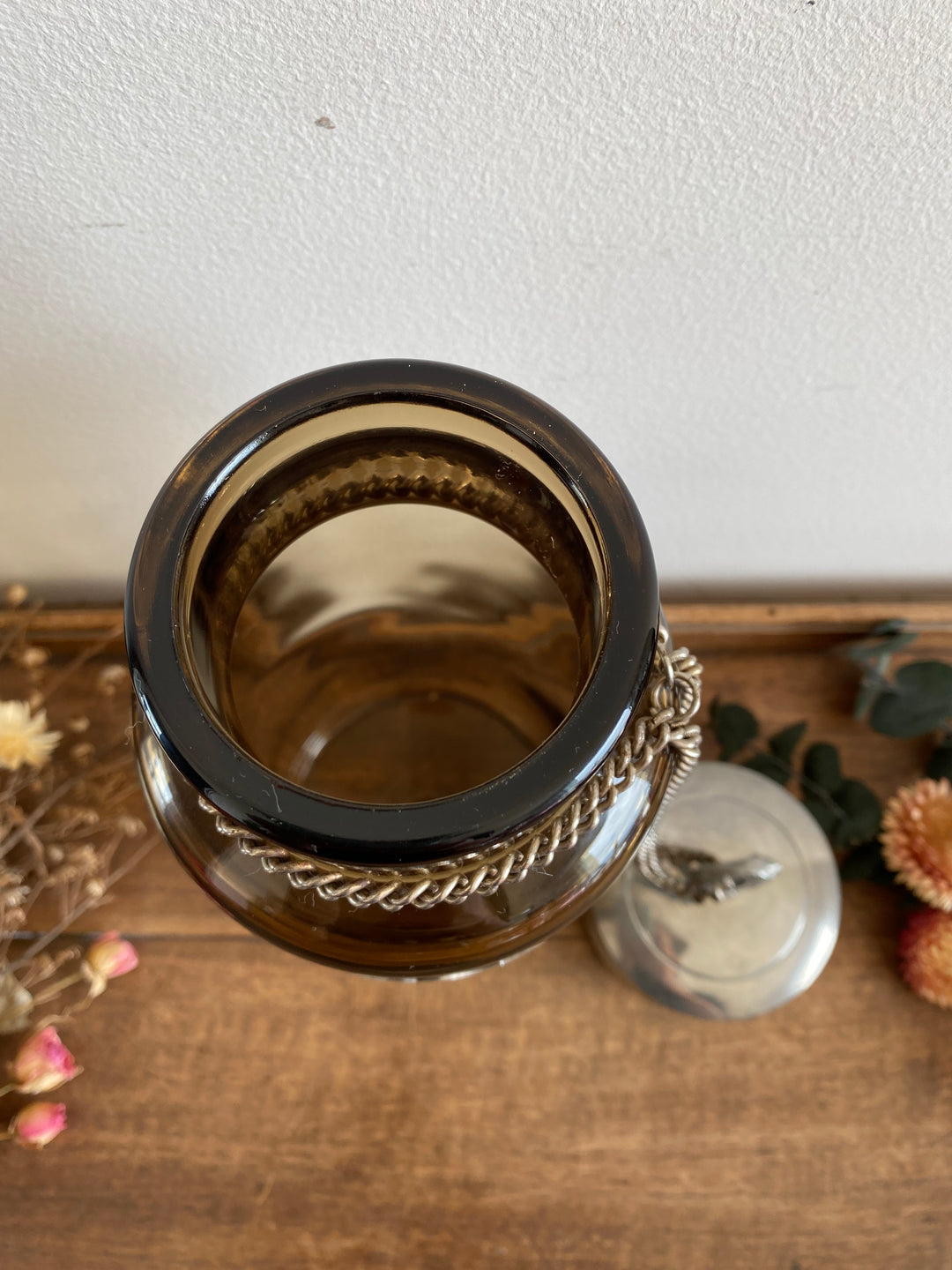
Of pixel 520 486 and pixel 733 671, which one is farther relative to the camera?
pixel 733 671

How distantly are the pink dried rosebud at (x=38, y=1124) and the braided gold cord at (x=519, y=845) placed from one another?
0.18m

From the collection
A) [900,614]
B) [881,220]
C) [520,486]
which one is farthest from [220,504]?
[900,614]

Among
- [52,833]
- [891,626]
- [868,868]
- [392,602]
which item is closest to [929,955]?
[868,868]

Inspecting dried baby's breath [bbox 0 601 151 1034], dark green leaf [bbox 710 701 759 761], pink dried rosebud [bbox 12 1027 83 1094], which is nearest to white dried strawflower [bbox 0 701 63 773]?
dried baby's breath [bbox 0 601 151 1034]

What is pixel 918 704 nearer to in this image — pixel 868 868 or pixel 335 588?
pixel 868 868

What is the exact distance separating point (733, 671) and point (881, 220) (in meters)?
0.20

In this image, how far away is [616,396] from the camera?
1.11 feet

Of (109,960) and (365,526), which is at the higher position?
(365,526)

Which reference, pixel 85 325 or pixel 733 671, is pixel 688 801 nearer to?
pixel 733 671

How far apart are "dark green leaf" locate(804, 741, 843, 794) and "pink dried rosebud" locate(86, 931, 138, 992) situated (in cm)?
30

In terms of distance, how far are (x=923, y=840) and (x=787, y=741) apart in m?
0.07

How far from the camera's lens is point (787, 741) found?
1.28 feet

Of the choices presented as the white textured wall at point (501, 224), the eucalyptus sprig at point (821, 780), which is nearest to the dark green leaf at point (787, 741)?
the eucalyptus sprig at point (821, 780)

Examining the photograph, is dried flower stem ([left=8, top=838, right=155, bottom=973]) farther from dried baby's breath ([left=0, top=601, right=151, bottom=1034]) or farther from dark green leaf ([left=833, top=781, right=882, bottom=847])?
dark green leaf ([left=833, top=781, right=882, bottom=847])
